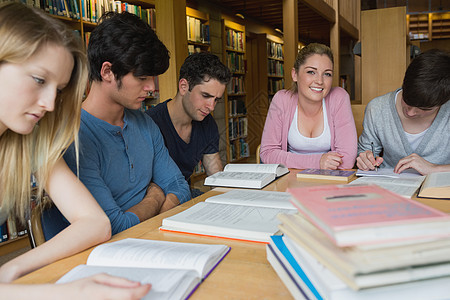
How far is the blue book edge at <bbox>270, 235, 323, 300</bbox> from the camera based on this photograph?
499 millimetres

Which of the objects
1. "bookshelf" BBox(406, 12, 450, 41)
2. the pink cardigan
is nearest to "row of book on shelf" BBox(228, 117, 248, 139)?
the pink cardigan

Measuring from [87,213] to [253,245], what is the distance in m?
0.40

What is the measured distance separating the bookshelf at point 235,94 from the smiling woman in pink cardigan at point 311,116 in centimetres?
339

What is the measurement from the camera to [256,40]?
21.7ft

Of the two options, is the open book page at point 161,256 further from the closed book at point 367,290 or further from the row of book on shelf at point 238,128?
the row of book on shelf at point 238,128

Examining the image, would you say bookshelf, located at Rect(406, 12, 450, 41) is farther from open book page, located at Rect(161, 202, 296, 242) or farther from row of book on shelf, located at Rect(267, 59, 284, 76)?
open book page, located at Rect(161, 202, 296, 242)

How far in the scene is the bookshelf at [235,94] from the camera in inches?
214

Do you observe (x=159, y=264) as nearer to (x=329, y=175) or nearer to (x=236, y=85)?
(x=329, y=175)

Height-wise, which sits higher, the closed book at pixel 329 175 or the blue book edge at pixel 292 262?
the blue book edge at pixel 292 262

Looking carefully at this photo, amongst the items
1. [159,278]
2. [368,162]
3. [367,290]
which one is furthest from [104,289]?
[368,162]

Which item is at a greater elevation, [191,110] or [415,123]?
[191,110]

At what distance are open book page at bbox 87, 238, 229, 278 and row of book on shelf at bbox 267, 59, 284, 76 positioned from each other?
247 inches

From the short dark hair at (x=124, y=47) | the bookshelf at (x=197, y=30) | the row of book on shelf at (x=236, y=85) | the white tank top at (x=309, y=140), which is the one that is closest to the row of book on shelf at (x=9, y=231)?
the short dark hair at (x=124, y=47)

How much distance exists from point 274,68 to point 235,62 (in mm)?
1592
